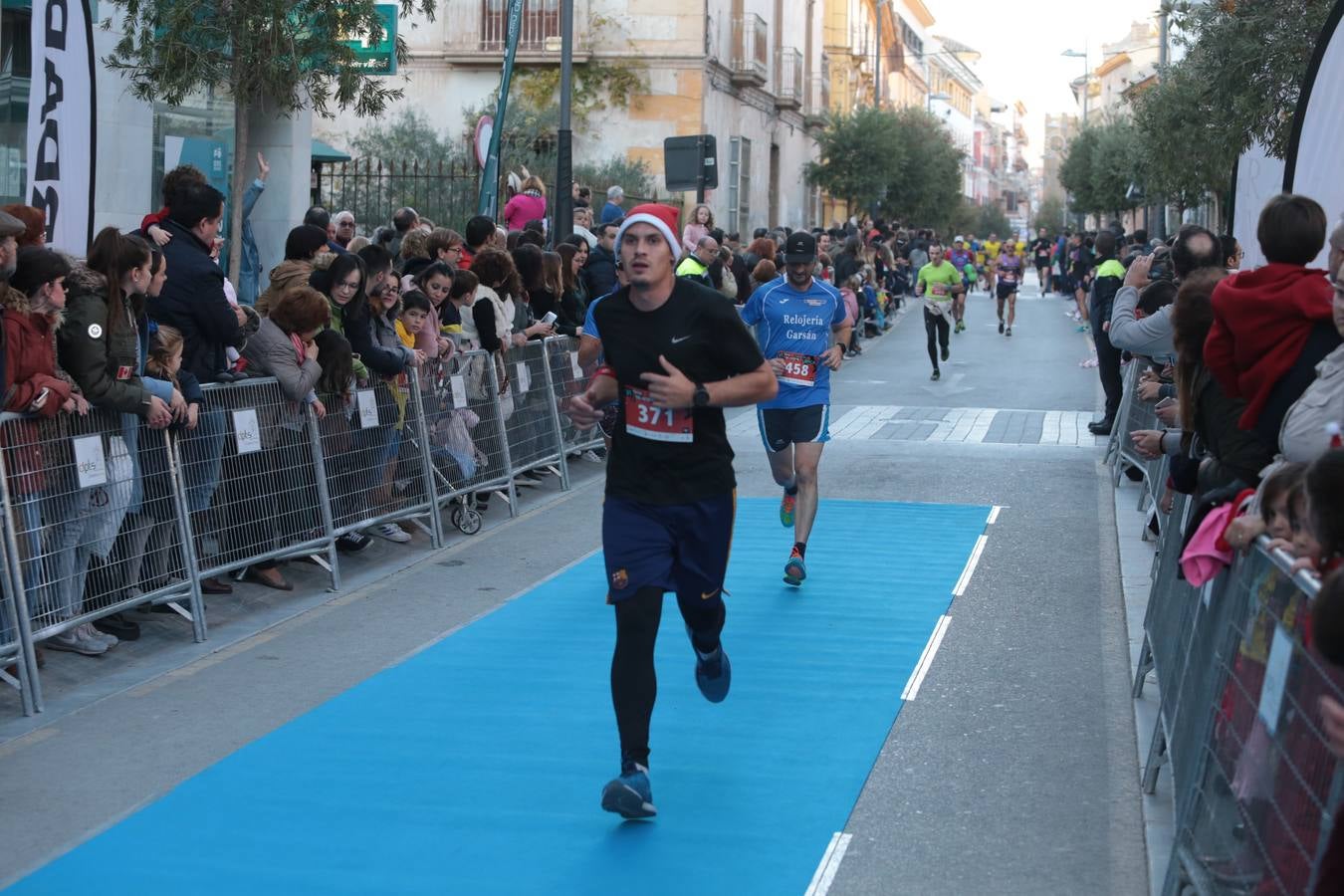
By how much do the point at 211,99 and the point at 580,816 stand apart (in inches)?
490

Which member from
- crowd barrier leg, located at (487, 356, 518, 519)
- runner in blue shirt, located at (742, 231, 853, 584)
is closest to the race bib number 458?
runner in blue shirt, located at (742, 231, 853, 584)

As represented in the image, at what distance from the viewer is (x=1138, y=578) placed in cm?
1009

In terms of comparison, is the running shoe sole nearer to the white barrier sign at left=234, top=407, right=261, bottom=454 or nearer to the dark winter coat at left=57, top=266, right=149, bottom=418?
the dark winter coat at left=57, top=266, right=149, bottom=418

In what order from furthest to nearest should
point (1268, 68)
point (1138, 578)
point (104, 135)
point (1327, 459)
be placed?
point (1268, 68)
point (104, 135)
point (1138, 578)
point (1327, 459)

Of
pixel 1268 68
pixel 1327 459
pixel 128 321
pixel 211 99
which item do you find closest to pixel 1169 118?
pixel 1268 68

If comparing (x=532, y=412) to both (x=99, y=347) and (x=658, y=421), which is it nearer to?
(x=99, y=347)

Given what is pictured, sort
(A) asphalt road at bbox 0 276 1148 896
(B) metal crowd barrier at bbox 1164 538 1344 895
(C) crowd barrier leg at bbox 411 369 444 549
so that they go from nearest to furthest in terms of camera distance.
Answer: (B) metal crowd barrier at bbox 1164 538 1344 895
(A) asphalt road at bbox 0 276 1148 896
(C) crowd barrier leg at bbox 411 369 444 549

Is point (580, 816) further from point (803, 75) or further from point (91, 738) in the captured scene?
point (803, 75)

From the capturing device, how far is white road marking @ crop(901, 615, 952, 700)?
7461mm

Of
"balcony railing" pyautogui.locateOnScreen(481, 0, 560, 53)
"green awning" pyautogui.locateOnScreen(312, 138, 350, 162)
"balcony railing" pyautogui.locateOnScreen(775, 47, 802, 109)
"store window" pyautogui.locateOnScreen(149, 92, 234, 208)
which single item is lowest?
"store window" pyautogui.locateOnScreen(149, 92, 234, 208)

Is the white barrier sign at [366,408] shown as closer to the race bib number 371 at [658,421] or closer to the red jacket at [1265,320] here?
the race bib number 371 at [658,421]

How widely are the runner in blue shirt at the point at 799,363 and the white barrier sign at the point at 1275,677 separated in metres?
5.98

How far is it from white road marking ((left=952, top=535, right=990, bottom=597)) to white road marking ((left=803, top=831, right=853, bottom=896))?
14.1 ft

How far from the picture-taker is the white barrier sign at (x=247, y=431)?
878 cm
